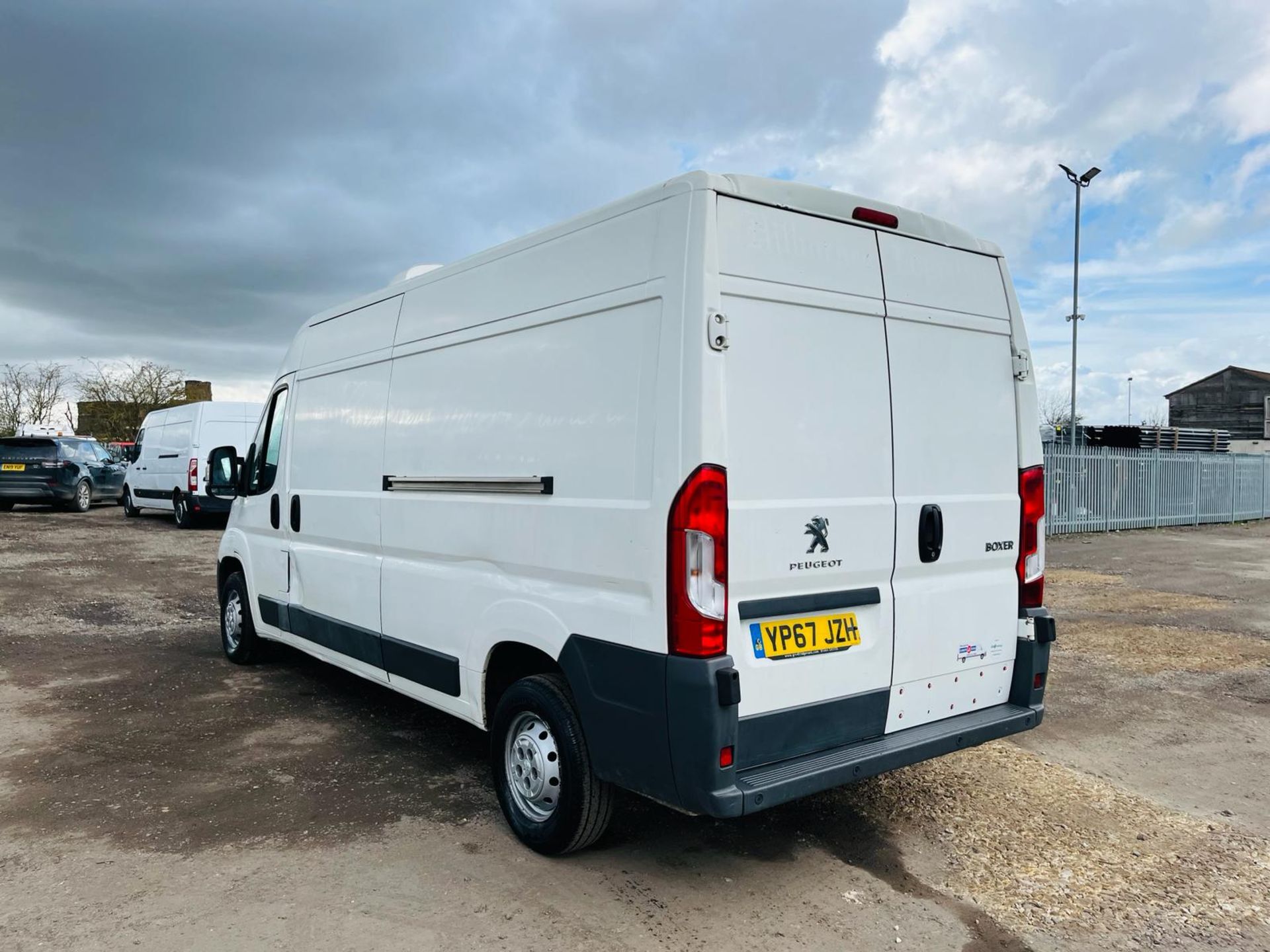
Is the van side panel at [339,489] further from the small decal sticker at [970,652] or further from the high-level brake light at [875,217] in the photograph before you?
the small decal sticker at [970,652]

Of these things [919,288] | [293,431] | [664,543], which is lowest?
[664,543]

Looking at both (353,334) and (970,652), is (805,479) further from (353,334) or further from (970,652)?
(353,334)

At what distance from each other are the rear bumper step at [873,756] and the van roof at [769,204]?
1.99m

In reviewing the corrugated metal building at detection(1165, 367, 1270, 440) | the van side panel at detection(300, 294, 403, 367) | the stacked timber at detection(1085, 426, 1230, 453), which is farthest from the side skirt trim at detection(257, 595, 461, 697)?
the corrugated metal building at detection(1165, 367, 1270, 440)

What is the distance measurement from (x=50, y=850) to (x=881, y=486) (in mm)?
3582

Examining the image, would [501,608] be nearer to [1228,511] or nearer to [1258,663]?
[1258,663]

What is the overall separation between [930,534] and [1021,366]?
1031mm

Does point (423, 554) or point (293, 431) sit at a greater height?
point (293, 431)

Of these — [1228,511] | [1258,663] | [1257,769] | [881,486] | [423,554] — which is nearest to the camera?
[881,486]

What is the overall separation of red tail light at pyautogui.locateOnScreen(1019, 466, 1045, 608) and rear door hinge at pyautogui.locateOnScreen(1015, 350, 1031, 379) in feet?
1.36

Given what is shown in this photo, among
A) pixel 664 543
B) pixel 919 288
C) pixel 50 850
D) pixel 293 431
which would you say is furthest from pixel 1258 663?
pixel 50 850

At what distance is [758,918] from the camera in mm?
3340

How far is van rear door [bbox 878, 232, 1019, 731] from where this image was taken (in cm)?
380

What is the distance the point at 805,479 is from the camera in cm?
347
